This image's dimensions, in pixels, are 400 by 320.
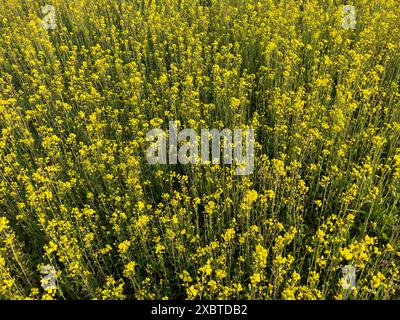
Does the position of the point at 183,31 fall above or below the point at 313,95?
above

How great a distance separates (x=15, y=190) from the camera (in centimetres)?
433

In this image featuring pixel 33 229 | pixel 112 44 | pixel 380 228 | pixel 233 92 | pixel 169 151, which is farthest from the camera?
pixel 112 44

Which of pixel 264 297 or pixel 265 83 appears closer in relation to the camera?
pixel 264 297

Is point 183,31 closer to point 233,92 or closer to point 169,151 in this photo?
point 233,92

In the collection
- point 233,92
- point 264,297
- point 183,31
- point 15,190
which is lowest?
point 264,297

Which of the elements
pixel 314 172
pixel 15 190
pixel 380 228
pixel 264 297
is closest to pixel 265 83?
pixel 314 172

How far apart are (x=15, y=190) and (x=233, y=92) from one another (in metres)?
3.39

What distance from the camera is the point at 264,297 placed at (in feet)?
10.5

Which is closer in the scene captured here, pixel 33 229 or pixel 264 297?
pixel 264 297

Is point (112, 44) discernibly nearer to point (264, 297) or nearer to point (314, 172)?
point (314, 172)

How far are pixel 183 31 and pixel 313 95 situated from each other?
11.5 ft
